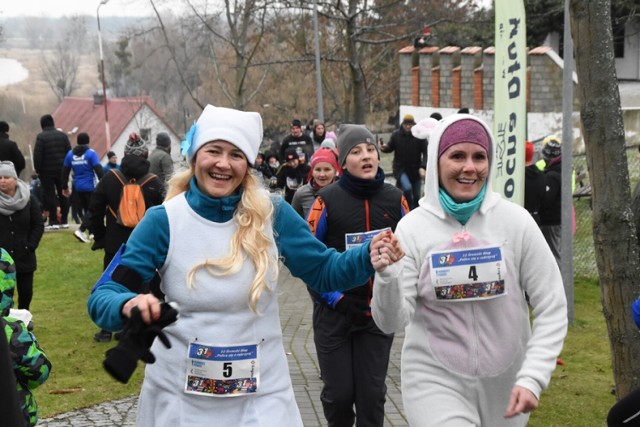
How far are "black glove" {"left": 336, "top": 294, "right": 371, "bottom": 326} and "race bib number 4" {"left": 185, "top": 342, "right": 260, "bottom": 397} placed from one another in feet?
7.04

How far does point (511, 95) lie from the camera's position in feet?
28.3

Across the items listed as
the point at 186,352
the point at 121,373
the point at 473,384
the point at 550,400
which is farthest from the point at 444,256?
the point at 550,400

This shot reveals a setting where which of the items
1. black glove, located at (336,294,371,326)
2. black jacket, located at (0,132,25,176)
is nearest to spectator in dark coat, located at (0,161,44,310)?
black glove, located at (336,294,371,326)

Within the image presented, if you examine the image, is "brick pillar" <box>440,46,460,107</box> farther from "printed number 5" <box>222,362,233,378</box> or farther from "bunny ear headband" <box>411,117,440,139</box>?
"printed number 5" <box>222,362,233,378</box>

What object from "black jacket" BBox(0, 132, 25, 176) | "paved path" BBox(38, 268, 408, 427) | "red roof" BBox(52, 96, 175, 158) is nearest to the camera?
"paved path" BBox(38, 268, 408, 427)

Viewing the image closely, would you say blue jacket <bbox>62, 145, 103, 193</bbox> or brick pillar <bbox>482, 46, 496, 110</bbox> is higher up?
brick pillar <bbox>482, 46, 496, 110</bbox>

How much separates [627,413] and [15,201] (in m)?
6.83

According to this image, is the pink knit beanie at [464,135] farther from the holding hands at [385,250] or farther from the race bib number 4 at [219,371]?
the race bib number 4 at [219,371]

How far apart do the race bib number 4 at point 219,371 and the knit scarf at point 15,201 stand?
6.37 metres

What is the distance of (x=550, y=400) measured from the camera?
8.15 m

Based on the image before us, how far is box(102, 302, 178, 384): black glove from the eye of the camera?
10.9ft

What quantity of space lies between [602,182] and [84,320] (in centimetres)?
689

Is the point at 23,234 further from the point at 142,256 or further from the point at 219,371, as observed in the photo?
the point at 219,371

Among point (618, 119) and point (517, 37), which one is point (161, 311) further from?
point (517, 37)
